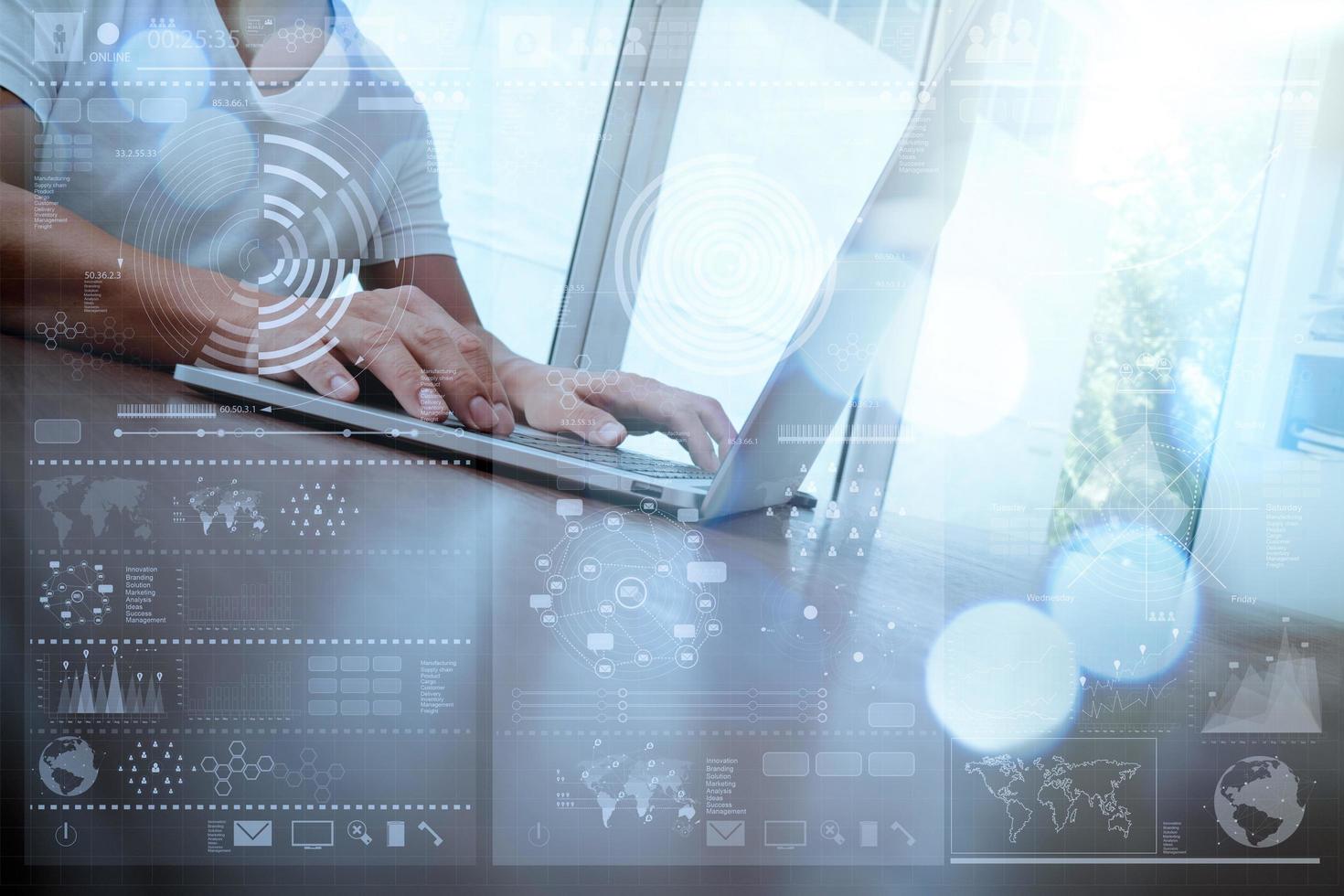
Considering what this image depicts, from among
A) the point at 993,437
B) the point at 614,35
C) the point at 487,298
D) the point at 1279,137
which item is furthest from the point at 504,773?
the point at 1279,137

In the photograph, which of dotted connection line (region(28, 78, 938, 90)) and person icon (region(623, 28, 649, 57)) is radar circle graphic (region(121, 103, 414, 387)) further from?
person icon (region(623, 28, 649, 57))

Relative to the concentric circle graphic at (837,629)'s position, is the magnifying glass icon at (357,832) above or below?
below

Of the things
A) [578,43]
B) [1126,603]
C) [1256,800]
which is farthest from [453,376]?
[1256,800]

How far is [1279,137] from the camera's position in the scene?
60 centimetres

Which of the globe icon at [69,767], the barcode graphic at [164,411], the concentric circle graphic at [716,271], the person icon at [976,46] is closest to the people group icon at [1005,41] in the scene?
the person icon at [976,46]

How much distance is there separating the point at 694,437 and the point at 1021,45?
49cm

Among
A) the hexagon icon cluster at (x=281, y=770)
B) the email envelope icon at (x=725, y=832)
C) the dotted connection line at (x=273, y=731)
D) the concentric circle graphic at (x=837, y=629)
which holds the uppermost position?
the concentric circle graphic at (x=837, y=629)

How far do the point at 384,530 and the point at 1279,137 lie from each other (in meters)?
0.96

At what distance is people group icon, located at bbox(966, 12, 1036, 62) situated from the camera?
22.5 inches

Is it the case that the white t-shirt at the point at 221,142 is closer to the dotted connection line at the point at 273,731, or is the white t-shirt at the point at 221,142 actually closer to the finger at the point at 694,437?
the finger at the point at 694,437

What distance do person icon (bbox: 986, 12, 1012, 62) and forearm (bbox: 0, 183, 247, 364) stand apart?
749 mm

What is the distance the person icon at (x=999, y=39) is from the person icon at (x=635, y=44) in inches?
13.0

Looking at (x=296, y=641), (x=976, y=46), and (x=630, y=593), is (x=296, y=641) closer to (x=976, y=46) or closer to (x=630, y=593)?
(x=630, y=593)

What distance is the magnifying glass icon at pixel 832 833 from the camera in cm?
56
